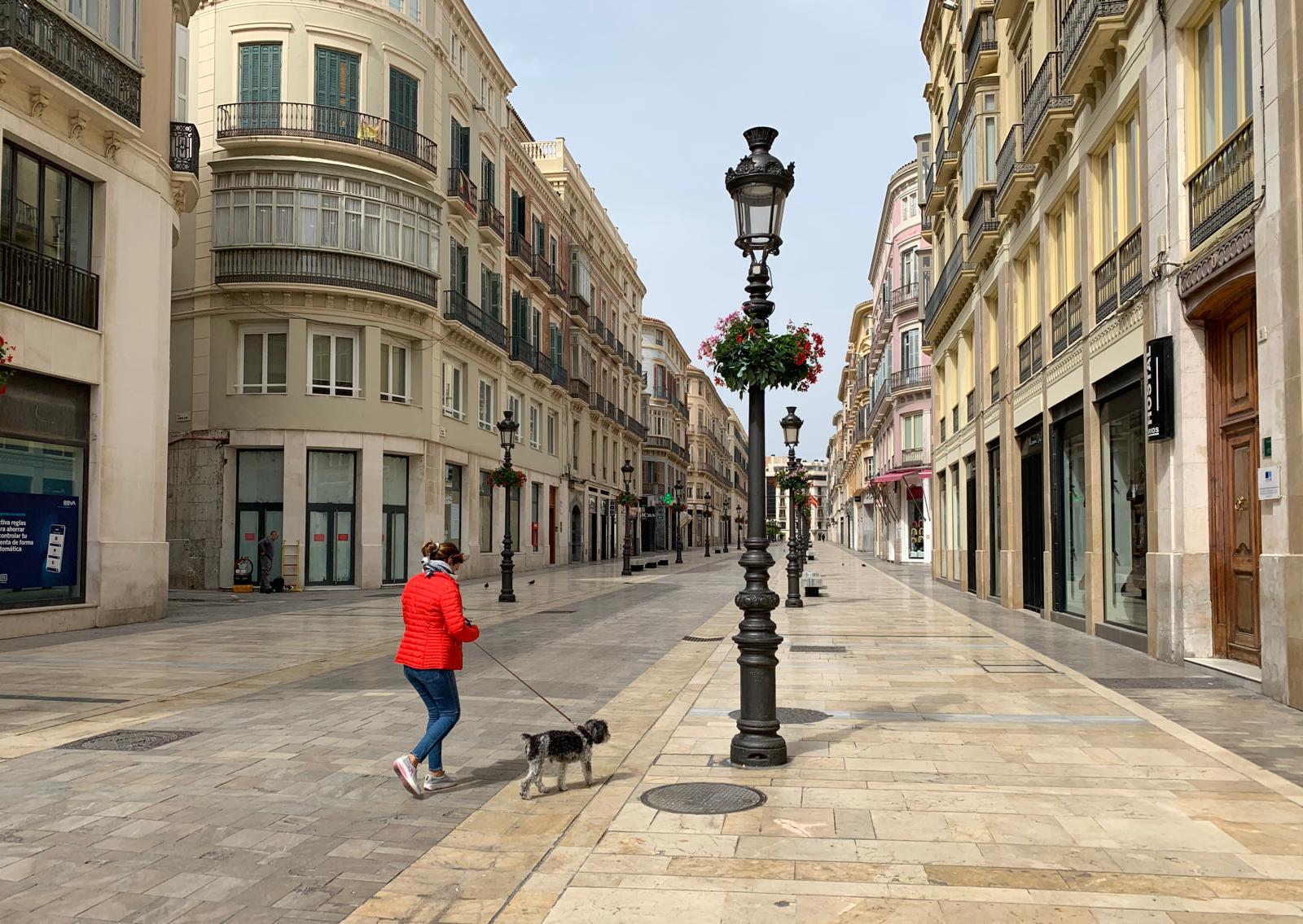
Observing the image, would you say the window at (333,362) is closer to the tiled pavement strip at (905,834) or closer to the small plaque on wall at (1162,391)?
the tiled pavement strip at (905,834)

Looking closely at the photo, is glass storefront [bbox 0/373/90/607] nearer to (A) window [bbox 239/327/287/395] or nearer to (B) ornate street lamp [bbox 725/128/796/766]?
(A) window [bbox 239/327/287/395]

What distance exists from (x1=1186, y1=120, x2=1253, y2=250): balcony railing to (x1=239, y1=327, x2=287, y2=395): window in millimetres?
22427

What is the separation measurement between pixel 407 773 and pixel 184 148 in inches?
707

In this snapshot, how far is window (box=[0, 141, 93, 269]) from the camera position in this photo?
50.6 feet

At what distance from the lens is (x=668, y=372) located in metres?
81.7

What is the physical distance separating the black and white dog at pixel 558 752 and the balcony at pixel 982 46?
65.3ft

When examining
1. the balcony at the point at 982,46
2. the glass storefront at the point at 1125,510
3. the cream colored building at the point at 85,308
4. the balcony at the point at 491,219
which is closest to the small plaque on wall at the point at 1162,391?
the glass storefront at the point at 1125,510

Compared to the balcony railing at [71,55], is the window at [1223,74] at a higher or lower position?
lower

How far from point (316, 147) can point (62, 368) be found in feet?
41.7

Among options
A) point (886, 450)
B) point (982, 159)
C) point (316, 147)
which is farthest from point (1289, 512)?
point (886, 450)

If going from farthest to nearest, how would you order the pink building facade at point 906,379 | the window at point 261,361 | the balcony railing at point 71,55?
the pink building facade at point 906,379, the window at point 261,361, the balcony railing at point 71,55

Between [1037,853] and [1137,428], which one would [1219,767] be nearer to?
[1037,853]

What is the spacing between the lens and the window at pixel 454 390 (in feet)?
103

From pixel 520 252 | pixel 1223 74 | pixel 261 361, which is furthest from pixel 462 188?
pixel 1223 74
